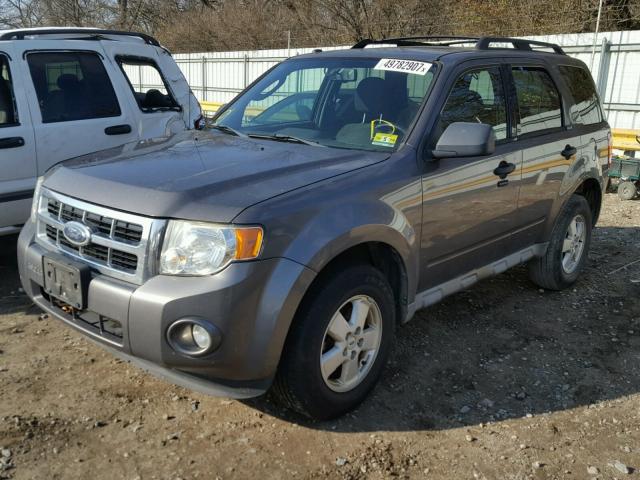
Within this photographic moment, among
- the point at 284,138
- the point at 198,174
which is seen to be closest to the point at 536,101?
the point at 284,138

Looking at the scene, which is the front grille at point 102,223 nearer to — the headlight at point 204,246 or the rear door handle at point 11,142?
the headlight at point 204,246

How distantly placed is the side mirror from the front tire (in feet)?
2.61

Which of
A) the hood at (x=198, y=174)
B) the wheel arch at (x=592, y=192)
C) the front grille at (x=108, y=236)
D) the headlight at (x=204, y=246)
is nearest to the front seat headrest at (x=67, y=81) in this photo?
the hood at (x=198, y=174)

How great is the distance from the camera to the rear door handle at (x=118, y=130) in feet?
17.7

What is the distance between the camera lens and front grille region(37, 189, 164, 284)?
2689mm

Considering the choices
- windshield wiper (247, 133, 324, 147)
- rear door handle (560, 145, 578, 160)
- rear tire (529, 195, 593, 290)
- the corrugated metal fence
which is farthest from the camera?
the corrugated metal fence

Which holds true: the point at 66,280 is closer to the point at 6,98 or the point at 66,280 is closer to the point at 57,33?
the point at 6,98

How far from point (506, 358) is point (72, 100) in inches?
159

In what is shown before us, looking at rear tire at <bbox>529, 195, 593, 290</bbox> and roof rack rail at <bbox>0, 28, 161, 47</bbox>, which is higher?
roof rack rail at <bbox>0, 28, 161, 47</bbox>

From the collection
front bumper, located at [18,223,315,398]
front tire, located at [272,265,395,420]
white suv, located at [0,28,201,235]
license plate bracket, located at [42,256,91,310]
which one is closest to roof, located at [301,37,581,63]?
white suv, located at [0,28,201,235]

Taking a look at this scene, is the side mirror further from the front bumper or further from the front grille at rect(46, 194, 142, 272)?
the front grille at rect(46, 194, 142, 272)

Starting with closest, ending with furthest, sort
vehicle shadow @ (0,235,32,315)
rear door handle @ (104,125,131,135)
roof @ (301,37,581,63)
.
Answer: roof @ (301,37,581,63) → vehicle shadow @ (0,235,32,315) → rear door handle @ (104,125,131,135)

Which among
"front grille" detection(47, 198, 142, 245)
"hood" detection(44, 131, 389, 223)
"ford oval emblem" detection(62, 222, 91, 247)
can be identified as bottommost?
"ford oval emblem" detection(62, 222, 91, 247)

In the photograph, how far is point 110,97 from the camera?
5531 mm
